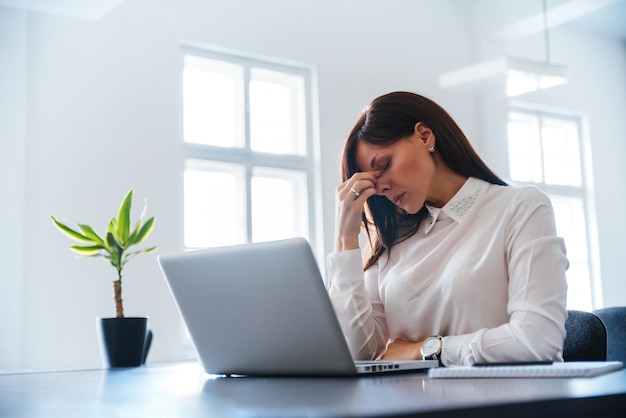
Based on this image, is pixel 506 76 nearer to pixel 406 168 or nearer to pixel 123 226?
pixel 123 226

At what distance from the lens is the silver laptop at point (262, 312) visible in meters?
1.23

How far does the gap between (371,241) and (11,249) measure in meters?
2.56

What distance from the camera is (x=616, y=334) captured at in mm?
2611

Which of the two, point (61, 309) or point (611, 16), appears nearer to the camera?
point (61, 309)

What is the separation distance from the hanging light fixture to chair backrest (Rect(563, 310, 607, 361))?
2912 millimetres

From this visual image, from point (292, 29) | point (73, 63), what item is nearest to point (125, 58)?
point (73, 63)

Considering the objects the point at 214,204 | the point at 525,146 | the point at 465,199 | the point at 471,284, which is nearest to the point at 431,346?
the point at 471,284

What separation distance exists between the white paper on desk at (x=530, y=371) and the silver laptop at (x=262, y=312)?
0.68ft

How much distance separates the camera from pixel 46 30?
4309 millimetres

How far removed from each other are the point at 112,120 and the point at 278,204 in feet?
4.47

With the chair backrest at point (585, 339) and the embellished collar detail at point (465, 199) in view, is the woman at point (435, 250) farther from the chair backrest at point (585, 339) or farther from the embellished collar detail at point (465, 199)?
the chair backrest at point (585, 339)

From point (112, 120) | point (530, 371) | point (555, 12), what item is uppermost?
point (555, 12)

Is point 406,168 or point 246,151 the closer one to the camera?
point 406,168

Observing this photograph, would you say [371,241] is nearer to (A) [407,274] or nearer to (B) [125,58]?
(A) [407,274]
